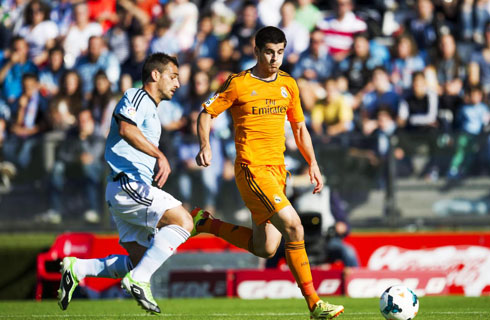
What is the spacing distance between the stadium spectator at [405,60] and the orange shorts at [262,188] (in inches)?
299

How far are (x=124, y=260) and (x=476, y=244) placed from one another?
6.54m

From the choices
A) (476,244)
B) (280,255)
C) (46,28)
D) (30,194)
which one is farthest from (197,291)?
(46,28)

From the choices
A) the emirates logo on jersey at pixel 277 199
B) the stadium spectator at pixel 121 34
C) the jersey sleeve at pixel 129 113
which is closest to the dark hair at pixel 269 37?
the jersey sleeve at pixel 129 113

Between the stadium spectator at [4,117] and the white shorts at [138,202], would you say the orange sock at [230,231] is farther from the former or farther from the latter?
the stadium spectator at [4,117]

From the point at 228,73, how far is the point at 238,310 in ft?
21.7

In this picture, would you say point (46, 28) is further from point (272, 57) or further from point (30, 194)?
point (272, 57)

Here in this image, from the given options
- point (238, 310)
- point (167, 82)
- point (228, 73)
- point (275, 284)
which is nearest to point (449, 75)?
point (228, 73)

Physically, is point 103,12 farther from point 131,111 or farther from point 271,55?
point 131,111

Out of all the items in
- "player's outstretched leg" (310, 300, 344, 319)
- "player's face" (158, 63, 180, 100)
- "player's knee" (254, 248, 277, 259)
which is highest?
"player's face" (158, 63, 180, 100)

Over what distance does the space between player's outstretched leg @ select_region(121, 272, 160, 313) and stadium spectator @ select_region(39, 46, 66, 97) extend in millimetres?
9730

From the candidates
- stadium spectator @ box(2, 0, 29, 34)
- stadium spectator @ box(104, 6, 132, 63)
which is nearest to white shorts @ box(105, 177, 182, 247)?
stadium spectator @ box(104, 6, 132, 63)

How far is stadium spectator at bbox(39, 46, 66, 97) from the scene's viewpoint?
16469mm

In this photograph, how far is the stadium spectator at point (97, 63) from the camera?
52.2 feet

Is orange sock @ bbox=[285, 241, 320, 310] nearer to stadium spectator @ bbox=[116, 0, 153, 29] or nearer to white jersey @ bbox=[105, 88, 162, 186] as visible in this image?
white jersey @ bbox=[105, 88, 162, 186]
